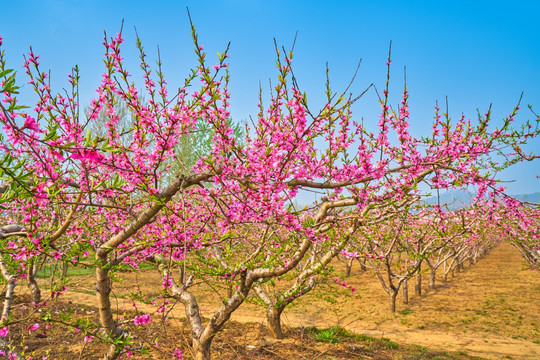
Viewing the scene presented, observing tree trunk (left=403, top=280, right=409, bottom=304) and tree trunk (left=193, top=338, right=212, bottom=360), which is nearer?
tree trunk (left=193, top=338, right=212, bottom=360)

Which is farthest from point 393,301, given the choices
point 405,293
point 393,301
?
point 405,293

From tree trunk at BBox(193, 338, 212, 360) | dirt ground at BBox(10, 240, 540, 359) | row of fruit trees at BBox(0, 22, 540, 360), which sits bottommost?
dirt ground at BBox(10, 240, 540, 359)

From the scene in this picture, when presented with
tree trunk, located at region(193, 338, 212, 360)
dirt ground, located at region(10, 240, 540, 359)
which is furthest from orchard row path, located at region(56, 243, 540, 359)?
tree trunk, located at region(193, 338, 212, 360)

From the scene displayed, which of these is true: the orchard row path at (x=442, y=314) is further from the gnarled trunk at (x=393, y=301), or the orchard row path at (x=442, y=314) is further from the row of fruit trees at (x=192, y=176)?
the row of fruit trees at (x=192, y=176)

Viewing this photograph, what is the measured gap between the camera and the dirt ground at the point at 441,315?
8.18 metres

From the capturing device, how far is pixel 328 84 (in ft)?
10.1

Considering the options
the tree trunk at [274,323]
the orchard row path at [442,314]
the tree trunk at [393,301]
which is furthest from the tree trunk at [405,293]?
the tree trunk at [274,323]

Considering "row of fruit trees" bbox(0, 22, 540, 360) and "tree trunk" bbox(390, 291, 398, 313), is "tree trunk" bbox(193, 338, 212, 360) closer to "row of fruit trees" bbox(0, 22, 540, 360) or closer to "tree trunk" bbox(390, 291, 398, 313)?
"row of fruit trees" bbox(0, 22, 540, 360)

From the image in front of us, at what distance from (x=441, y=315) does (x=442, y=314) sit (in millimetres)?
146

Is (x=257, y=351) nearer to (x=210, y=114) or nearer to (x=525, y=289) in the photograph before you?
(x=210, y=114)

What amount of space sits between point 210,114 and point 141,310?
29.5 feet

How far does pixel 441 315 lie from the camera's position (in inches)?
418

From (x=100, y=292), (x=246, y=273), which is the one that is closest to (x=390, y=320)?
(x=246, y=273)

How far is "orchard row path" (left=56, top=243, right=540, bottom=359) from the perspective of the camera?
8.22m
